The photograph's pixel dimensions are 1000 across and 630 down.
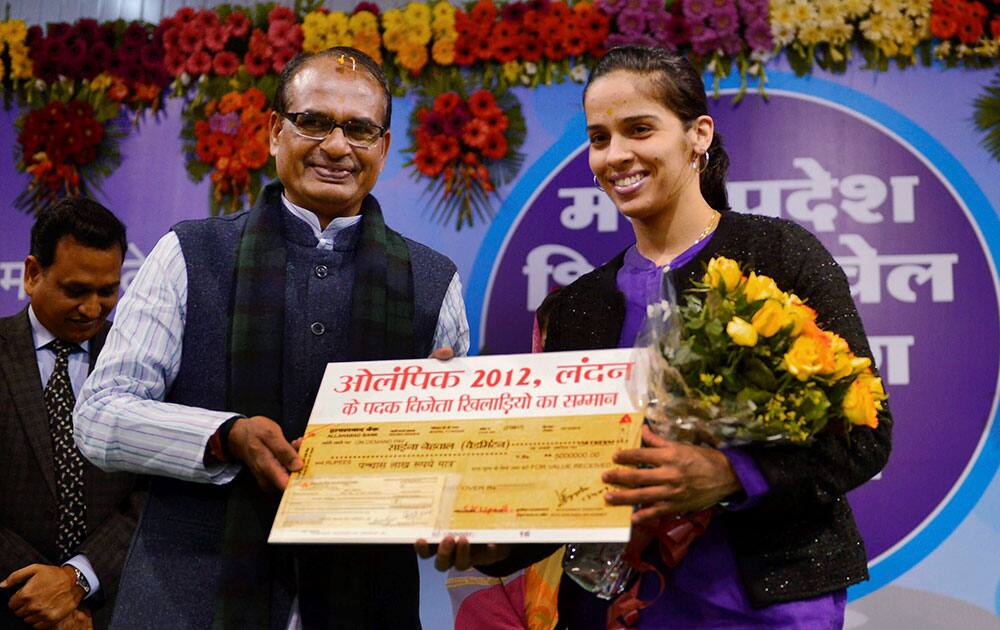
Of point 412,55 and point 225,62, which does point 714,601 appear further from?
point 225,62

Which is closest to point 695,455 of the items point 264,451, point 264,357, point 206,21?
point 264,451

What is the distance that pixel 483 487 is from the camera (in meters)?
1.68

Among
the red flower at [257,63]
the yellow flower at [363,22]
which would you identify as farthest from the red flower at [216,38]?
the yellow flower at [363,22]

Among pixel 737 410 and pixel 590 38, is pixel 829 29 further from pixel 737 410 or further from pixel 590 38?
pixel 737 410

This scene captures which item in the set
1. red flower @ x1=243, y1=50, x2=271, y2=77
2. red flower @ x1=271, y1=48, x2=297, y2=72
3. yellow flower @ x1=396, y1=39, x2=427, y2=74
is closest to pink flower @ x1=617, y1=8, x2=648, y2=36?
yellow flower @ x1=396, y1=39, x2=427, y2=74

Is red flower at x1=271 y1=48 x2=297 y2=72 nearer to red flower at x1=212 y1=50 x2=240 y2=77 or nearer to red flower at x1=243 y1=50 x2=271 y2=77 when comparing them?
red flower at x1=243 y1=50 x2=271 y2=77

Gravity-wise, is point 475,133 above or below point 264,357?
above

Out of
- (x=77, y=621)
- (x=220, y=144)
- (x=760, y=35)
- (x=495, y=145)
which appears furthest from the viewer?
(x=220, y=144)

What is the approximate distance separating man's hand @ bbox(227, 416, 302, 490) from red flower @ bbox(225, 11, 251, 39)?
2785 mm

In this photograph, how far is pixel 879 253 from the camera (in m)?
3.72

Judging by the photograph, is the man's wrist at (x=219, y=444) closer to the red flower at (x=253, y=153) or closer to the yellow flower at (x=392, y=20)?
the red flower at (x=253, y=153)

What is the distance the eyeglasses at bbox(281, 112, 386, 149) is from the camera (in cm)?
218

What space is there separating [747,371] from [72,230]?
2433 mm

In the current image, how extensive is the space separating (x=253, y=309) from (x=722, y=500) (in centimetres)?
94
